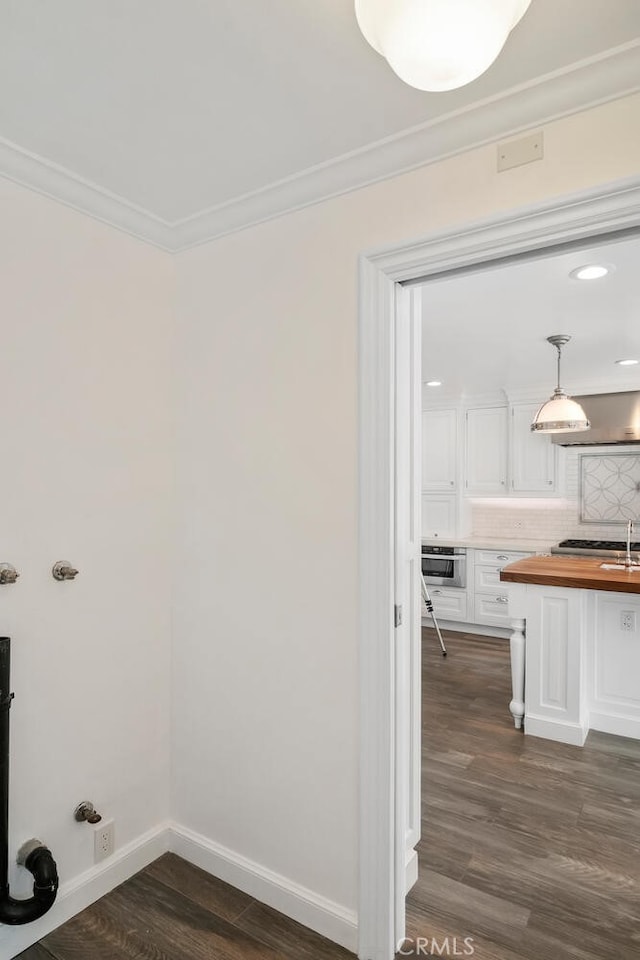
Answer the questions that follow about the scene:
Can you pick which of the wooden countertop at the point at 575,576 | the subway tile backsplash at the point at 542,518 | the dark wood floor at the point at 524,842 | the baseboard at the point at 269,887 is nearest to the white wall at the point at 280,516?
the baseboard at the point at 269,887

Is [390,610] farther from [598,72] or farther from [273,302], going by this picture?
[598,72]

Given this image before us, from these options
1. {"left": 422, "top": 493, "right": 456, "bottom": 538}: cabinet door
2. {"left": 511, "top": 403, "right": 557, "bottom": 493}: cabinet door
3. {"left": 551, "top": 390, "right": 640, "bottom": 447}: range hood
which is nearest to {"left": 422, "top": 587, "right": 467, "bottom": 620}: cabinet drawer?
{"left": 422, "top": 493, "right": 456, "bottom": 538}: cabinet door

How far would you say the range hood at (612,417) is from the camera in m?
5.03

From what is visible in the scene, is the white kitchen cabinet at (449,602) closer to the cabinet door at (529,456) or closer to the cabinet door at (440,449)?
the cabinet door at (440,449)

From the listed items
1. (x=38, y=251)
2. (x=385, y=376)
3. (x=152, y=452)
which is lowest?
(x=152, y=452)

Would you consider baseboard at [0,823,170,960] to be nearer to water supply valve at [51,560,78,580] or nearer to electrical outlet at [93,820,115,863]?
electrical outlet at [93,820,115,863]

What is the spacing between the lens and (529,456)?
225 inches

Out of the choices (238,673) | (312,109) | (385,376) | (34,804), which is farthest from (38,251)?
(34,804)

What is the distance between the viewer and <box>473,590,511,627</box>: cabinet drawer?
557 centimetres

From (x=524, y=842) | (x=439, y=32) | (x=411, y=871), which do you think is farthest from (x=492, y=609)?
(x=439, y=32)

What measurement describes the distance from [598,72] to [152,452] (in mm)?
1789

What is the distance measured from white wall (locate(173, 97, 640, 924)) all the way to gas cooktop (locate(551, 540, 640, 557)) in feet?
12.8

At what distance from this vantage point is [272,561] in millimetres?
1935

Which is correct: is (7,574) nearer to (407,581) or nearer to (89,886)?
(89,886)
